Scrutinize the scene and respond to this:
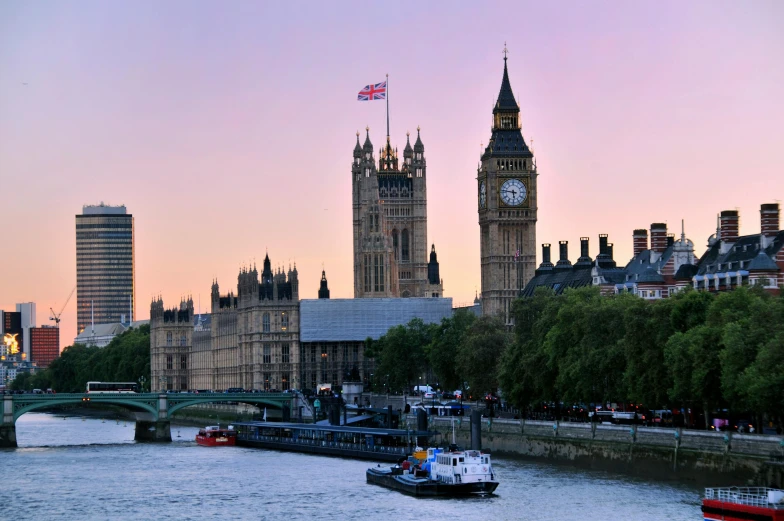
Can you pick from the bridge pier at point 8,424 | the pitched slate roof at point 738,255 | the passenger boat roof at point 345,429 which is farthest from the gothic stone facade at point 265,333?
the pitched slate roof at point 738,255

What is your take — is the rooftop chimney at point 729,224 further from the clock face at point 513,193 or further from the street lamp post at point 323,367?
the street lamp post at point 323,367

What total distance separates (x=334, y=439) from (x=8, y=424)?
24.7 metres

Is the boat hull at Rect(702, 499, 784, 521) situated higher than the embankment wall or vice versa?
the embankment wall

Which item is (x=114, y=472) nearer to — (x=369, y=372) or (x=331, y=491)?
(x=331, y=491)

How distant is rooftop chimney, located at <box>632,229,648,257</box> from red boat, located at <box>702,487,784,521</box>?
62.6 metres

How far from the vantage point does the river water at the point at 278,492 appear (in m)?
65.7

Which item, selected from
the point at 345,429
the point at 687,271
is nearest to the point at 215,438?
the point at 345,429

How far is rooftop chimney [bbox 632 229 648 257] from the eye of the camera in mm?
A: 119688

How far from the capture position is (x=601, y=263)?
128375 mm

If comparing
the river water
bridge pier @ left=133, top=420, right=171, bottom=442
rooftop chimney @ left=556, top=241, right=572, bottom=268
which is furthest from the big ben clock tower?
the river water

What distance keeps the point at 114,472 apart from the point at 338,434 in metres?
18.1

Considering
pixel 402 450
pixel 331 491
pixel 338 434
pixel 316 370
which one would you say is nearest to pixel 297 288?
pixel 316 370

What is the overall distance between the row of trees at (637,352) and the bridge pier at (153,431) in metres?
21.1

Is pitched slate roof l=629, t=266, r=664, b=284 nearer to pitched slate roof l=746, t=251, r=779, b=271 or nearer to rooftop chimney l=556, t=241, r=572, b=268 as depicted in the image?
pitched slate roof l=746, t=251, r=779, b=271
